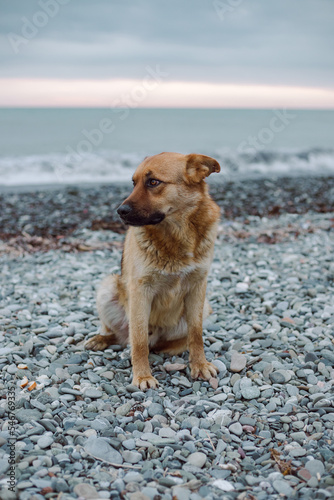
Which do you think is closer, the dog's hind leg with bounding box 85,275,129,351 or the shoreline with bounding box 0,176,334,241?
the dog's hind leg with bounding box 85,275,129,351

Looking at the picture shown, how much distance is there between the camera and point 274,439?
2.99 m

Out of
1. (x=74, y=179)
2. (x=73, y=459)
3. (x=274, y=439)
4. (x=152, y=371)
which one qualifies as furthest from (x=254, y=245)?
(x=74, y=179)

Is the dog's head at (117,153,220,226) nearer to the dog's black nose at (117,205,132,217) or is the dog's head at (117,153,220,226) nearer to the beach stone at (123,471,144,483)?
the dog's black nose at (117,205,132,217)

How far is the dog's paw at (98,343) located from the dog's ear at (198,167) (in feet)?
5.75

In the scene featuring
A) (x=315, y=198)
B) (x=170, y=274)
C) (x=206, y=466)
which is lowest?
(x=206, y=466)

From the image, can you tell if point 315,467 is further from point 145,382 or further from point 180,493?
point 145,382

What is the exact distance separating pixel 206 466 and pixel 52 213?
893 centimetres

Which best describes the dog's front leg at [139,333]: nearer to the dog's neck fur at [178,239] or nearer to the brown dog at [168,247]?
the brown dog at [168,247]

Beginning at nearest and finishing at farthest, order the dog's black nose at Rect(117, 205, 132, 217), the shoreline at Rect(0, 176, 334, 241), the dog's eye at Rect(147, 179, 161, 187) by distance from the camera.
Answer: the dog's black nose at Rect(117, 205, 132, 217), the dog's eye at Rect(147, 179, 161, 187), the shoreline at Rect(0, 176, 334, 241)

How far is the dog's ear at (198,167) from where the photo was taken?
374 cm

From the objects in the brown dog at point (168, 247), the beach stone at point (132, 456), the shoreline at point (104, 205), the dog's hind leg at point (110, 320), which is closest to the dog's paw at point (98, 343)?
the dog's hind leg at point (110, 320)

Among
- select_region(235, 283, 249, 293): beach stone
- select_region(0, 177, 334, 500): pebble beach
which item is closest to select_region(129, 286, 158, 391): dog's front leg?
select_region(0, 177, 334, 500): pebble beach

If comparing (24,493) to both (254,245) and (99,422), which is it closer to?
(99,422)

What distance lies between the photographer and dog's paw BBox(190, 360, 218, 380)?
3.85 meters
